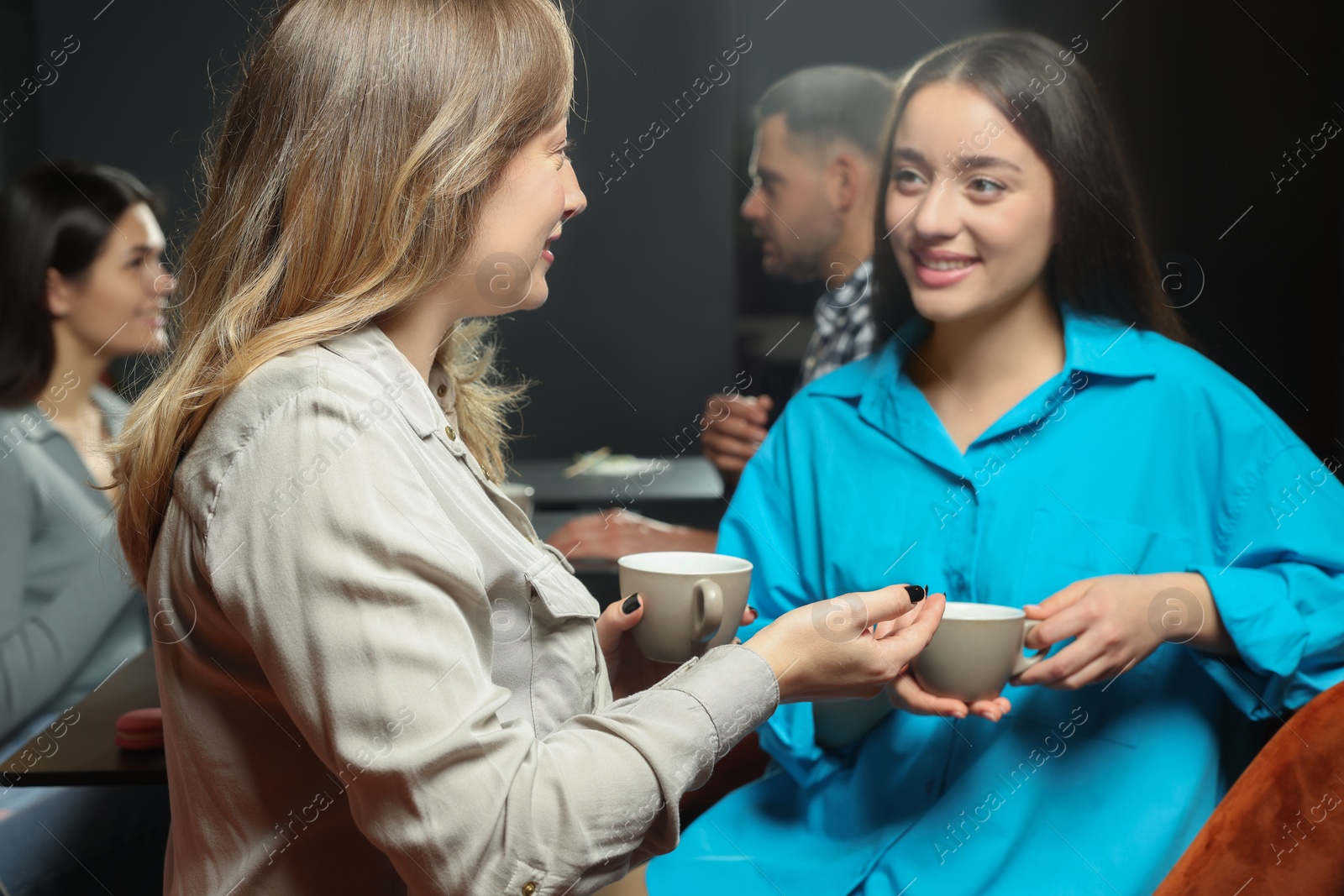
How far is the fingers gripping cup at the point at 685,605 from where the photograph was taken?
892mm

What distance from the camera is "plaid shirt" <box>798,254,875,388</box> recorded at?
6.03ft

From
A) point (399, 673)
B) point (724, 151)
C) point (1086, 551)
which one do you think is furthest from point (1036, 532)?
point (724, 151)

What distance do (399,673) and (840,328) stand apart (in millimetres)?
1455

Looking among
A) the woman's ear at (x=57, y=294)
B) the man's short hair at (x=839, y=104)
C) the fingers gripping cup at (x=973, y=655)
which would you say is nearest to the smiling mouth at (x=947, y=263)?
the fingers gripping cup at (x=973, y=655)

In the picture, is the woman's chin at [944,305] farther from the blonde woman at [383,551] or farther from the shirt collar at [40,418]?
the shirt collar at [40,418]

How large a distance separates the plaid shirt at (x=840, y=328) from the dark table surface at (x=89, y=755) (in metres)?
1.17

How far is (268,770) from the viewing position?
0.70 m

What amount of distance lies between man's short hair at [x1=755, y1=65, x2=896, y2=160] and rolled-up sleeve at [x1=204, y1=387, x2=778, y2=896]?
1.52 m

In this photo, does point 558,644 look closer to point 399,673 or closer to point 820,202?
point 399,673

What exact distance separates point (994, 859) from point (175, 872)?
29.9 inches

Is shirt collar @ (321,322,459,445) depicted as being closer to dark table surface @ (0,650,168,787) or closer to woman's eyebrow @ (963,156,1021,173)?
dark table surface @ (0,650,168,787)

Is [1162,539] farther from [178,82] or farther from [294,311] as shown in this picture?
[178,82]

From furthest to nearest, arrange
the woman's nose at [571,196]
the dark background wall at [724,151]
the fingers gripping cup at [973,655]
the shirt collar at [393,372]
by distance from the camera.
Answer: the dark background wall at [724,151] → the fingers gripping cup at [973,655] → the woman's nose at [571,196] → the shirt collar at [393,372]

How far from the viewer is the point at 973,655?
91cm
